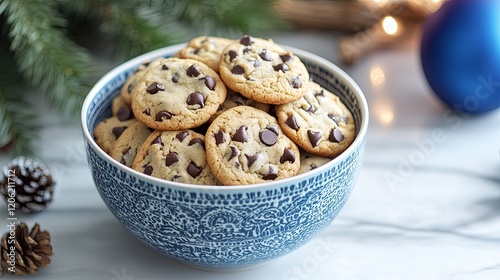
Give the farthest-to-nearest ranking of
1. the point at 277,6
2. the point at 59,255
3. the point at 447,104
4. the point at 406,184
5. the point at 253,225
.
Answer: the point at 277,6 < the point at 447,104 < the point at 406,184 < the point at 59,255 < the point at 253,225

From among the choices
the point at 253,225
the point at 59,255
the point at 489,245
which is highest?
the point at 253,225

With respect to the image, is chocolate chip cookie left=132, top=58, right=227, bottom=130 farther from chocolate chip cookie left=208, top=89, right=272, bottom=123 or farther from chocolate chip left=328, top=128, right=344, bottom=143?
chocolate chip left=328, top=128, right=344, bottom=143

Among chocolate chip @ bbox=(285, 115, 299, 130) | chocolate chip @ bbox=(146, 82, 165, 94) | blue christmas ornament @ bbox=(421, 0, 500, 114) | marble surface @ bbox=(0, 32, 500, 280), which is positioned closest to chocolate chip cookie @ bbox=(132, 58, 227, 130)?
chocolate chip @ bbox=(146, 82, 165, 94)

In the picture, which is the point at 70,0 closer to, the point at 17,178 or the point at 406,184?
the point at 17,178

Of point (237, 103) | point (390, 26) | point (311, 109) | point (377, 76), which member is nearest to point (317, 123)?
point (311, 109)

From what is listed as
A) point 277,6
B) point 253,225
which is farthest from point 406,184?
point 277,6

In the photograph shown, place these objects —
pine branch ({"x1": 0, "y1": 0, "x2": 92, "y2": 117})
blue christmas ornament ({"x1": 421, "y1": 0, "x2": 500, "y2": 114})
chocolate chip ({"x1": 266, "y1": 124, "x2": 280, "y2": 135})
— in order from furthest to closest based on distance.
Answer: blue christmas ornament ({"x1": 421, "y1": 0, "x2": 500, "y2": 114})
pine branch ({"x1": 0, "y1": 0, "x2": 92, "y2": 117})
chocolate chip ({"x1": 266, "y1": 124, "x2": 280, "y2": 135})

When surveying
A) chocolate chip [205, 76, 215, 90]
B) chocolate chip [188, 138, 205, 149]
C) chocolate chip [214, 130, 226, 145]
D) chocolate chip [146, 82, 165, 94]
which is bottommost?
chocolate chip [188, 138, 205, 149]
